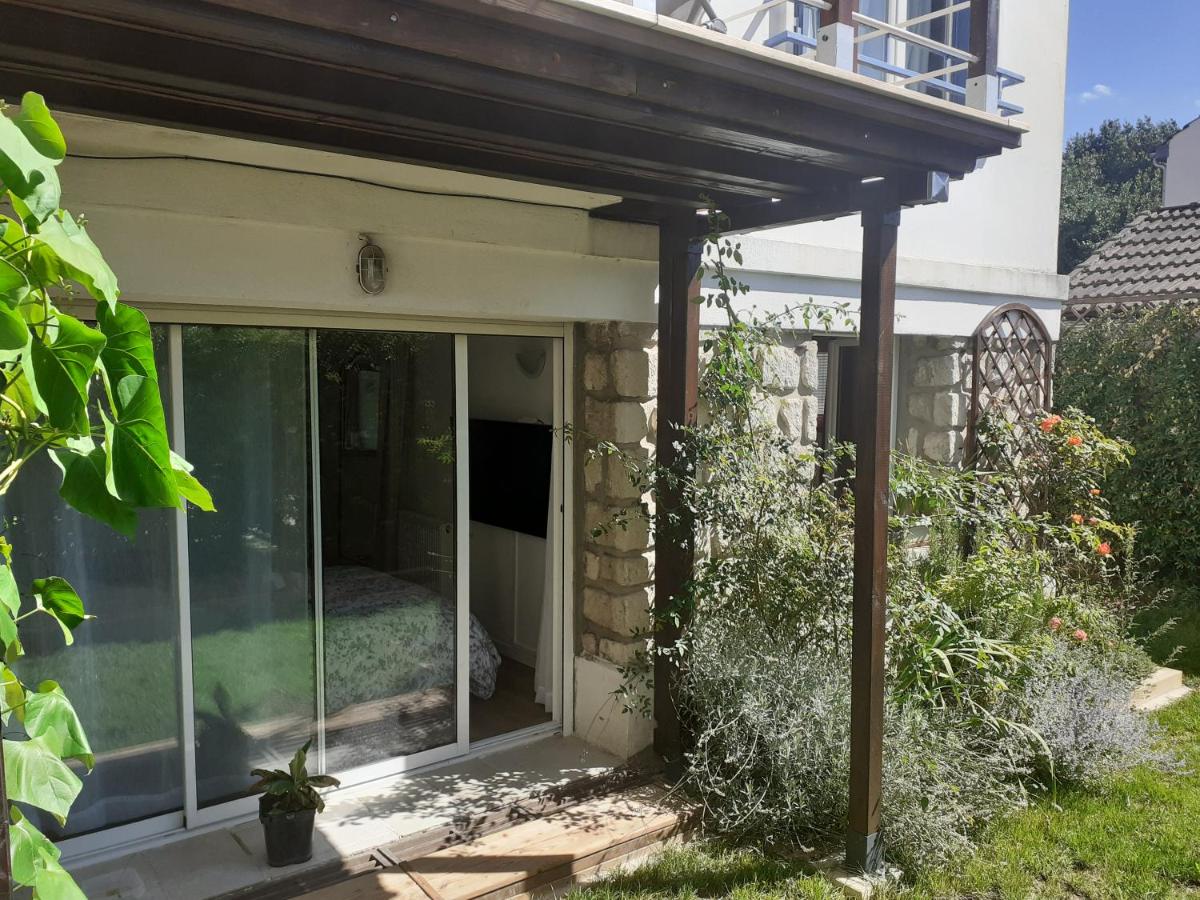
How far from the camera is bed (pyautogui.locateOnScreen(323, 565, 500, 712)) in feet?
15.5

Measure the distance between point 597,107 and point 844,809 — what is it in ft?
11.0

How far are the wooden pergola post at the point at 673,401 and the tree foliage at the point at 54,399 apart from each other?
3.13m

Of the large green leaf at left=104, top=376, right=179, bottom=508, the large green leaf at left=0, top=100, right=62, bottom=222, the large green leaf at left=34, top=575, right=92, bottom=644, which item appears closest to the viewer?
the large green leaf at left=0, top=100, right=62, bottom=222

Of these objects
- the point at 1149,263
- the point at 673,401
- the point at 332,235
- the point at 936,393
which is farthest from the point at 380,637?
the point at 1149,263

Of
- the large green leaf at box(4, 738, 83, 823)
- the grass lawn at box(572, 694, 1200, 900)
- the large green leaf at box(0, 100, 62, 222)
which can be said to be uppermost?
the large green leaf at box(0, 100, 62, 222)

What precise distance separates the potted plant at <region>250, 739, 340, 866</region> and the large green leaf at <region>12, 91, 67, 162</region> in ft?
10.1

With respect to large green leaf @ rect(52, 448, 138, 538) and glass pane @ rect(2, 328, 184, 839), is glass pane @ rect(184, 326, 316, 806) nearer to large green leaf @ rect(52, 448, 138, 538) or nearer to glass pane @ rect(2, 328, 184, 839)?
Answer: glass pane @ rect(2, 328, 184, 839)

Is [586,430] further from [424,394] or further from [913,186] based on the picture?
[913,186]

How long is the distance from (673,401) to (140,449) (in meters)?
3.28

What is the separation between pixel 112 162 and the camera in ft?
11.3

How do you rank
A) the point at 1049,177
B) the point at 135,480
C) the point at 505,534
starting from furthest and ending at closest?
A: 1. the point at 1049,177
2. the point at 505,534
3. the point at 135,480

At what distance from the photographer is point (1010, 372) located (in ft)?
24.5

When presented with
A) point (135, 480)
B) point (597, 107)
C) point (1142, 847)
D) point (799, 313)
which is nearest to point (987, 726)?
point (1142, 847)

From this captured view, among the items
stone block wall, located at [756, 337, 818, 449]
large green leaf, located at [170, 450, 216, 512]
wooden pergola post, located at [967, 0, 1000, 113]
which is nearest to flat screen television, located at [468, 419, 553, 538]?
stone block wall, located at [756, 337, 818, 449]
